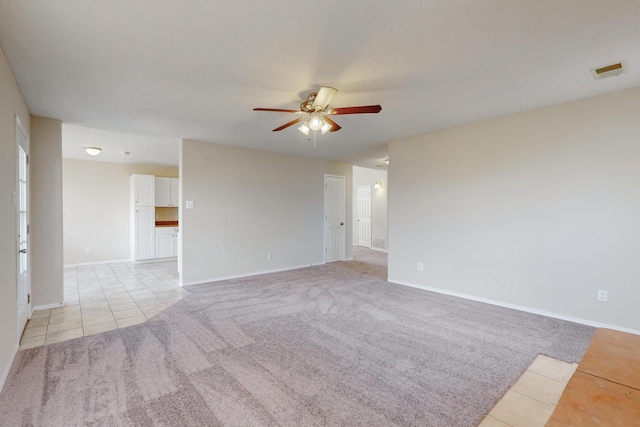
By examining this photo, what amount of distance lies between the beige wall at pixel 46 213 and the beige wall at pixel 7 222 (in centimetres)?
129

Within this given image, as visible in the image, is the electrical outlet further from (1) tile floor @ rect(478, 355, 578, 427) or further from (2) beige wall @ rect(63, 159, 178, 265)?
(2) beige wall @ rect(63, 159, 178, 265)

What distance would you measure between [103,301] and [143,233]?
3281mm

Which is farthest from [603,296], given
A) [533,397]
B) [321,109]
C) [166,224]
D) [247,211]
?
[166,224]

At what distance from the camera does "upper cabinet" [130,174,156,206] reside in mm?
6953

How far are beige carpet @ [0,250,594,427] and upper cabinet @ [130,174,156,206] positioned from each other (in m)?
4.29

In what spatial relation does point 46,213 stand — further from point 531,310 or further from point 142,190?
point 531,310

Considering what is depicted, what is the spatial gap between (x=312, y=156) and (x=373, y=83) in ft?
12.1

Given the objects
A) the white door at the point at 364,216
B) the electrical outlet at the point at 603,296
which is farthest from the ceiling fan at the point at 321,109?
the white door at the point at 364,216

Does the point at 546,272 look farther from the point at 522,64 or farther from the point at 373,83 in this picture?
the point at 373,83

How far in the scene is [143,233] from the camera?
23.0ft

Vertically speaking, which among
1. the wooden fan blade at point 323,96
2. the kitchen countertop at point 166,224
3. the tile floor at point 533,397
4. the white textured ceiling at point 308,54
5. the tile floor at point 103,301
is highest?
the white textured ceiling at point 308,54

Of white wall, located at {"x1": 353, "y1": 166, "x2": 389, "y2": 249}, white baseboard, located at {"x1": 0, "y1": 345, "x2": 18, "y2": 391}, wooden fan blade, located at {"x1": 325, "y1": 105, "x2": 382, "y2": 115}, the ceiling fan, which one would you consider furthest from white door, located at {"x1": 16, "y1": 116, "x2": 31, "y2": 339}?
white wall, located at {"x1": 353, "y1": 166, "x2": 389, "y2": 249}

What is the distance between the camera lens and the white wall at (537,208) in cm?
295

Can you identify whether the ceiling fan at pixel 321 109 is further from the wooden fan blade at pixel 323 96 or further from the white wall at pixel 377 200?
the white wall at pixel 377 200
